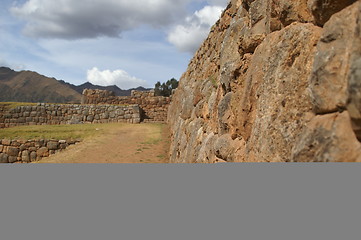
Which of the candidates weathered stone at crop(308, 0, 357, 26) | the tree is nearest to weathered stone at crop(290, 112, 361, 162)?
weathered stone at crop(308, 0, 357, 26)

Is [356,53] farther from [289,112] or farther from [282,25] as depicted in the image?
[282,25]

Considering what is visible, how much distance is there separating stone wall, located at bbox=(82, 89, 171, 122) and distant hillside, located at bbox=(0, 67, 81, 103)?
25.0m

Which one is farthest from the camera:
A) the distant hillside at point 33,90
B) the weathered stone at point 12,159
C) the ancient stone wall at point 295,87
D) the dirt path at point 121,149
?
the distant hillside at point 33,90

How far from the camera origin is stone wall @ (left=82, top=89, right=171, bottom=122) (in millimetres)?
26302

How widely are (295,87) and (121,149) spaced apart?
472 inches

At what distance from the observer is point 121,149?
46.0 ft

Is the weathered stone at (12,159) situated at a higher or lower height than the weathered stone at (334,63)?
lower

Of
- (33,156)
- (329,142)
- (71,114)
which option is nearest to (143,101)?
(71,114)

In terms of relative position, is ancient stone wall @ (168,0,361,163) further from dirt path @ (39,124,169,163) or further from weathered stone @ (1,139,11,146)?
weathered stone @ (1,139,11,146)

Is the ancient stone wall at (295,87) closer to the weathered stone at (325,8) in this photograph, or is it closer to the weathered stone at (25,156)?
the weathered stone at (325,8)

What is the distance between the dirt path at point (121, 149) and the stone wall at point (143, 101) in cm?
774

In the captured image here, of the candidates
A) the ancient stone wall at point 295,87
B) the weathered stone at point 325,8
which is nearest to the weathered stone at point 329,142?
the ancient stone wall at point 295,87

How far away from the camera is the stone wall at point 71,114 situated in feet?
75.2

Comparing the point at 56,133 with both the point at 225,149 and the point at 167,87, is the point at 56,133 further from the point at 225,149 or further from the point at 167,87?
the point at 167,87
